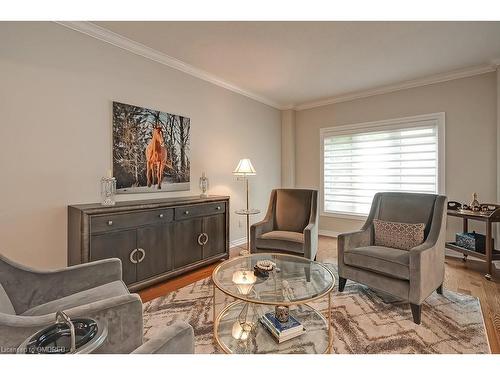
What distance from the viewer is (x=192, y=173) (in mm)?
3506

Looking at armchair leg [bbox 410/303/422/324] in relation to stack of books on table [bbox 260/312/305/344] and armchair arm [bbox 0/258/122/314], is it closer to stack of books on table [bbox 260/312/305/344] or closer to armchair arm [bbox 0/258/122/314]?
stack of books on table [bbox 260/312/305/344]

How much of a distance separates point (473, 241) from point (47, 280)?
427 cm

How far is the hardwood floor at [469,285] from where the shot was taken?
2.02 metres

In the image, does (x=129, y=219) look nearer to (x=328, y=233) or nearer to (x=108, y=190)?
(x=108, y=190)

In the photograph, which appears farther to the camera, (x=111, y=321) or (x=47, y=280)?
(x=47, y=280)

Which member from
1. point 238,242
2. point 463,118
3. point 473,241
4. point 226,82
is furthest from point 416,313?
point 226,82

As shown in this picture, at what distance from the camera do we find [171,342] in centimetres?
93

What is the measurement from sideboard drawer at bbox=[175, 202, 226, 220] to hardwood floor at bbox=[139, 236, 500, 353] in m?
0.70

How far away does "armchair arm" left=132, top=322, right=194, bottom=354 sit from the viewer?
88 centimetres

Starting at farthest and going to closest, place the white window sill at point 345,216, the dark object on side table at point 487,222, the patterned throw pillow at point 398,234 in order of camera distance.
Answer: the white window sill at point 345,216, the dark object on side table at point 487,222, the patterned throw pillow at point 398,234

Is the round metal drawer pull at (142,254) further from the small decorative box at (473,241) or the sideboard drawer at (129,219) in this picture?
the small decorative box at (473,241)

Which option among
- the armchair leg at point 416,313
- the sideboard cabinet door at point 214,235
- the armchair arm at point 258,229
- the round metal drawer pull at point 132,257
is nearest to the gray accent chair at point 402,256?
the armchair leg at point 416,313

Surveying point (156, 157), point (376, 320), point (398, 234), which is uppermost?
point (156, 157)
